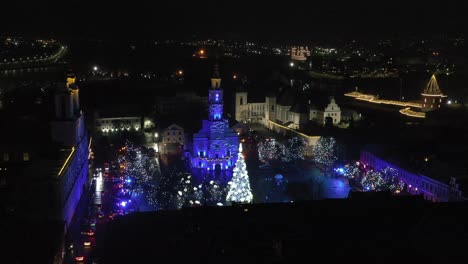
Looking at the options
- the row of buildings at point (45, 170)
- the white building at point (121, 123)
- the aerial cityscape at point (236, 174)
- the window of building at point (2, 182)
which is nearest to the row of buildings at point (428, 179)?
the aerial cityscape at point (236, 174)

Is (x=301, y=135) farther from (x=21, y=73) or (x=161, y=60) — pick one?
(x=21, y=73)

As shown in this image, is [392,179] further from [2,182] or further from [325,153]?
[2,182]

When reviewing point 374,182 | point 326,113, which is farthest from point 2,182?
point 326,113

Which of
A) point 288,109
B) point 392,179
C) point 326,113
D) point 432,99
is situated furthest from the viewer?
point 432,99

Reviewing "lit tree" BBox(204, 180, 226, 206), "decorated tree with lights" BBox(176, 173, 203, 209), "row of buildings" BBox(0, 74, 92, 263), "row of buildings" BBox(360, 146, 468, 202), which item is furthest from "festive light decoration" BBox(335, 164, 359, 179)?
"row of buildings" BBox(0, 74, 92, 263)

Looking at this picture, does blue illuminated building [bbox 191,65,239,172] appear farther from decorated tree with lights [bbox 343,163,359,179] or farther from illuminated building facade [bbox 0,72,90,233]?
decorated tree with lights [bbox 343,163,359,179]

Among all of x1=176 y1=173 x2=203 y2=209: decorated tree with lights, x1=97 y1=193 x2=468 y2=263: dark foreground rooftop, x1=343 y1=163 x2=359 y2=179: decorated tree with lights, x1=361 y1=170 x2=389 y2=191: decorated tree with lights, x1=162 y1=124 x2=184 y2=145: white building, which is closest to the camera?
x1=97 y1=193 x2=468 y2=263: dark foreground rooftop
